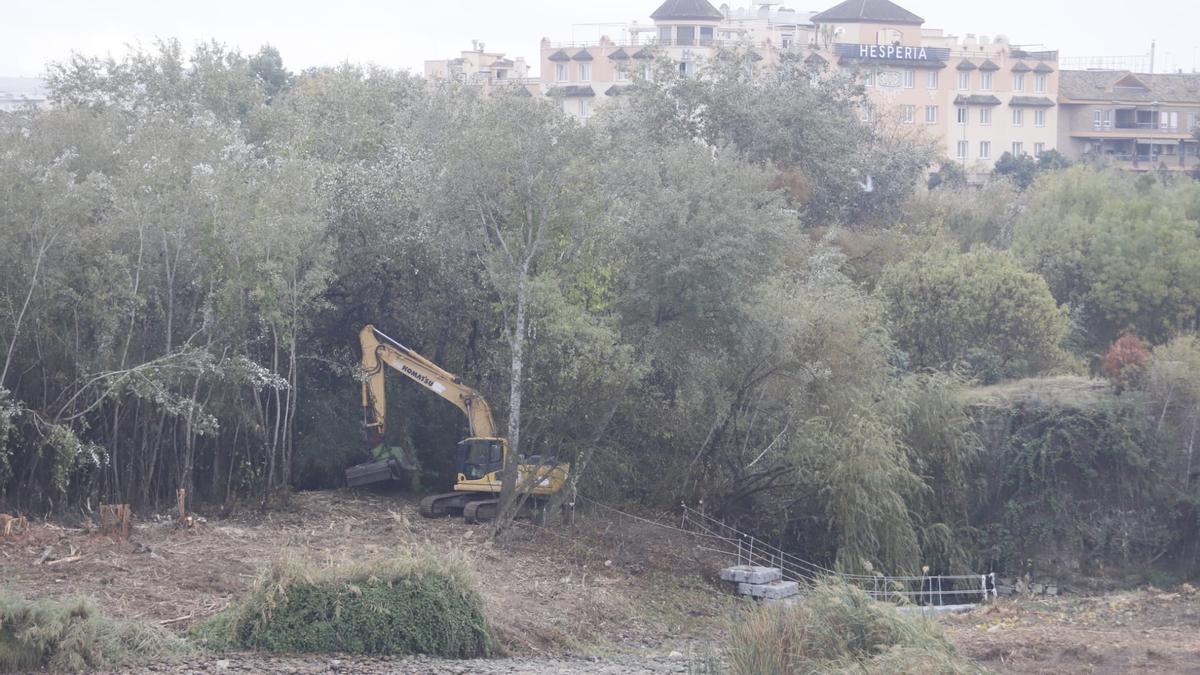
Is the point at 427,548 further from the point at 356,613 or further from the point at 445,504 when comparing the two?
the point at 445,504

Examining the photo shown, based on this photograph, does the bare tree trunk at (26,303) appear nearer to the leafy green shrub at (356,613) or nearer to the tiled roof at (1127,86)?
the leafy green shrub at (356,613)

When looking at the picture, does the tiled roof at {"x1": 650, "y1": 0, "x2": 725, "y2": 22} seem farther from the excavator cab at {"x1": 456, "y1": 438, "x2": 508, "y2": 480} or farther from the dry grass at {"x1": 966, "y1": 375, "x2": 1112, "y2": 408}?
the excavator cab at {"x1": 456, "y1": 438, "x2": 508, "y2": 480}

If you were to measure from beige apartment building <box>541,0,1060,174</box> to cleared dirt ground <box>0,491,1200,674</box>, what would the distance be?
67.6m

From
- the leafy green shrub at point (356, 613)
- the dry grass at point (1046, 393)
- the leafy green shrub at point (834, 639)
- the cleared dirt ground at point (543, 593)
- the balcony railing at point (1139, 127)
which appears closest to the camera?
the leafy green shrub at point (834, 639)

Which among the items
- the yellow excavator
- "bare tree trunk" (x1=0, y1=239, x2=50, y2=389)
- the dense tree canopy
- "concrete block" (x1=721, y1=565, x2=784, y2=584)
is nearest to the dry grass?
the dense tree canopy

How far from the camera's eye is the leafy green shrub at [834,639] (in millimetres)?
12820

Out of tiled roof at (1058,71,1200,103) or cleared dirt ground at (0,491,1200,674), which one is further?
tiled roof at (1058,71,1200,103)

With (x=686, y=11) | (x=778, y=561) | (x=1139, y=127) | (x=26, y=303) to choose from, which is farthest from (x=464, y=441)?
(x=1139, y=127)

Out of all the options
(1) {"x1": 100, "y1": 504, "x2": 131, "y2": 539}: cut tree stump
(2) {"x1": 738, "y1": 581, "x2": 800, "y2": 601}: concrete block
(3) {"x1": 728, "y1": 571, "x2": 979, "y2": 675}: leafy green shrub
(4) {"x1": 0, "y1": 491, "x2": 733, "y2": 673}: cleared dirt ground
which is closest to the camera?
(3) {"x1": 728, "y1": 571, "x2": 979, "y2": 675}: leafy green shrub

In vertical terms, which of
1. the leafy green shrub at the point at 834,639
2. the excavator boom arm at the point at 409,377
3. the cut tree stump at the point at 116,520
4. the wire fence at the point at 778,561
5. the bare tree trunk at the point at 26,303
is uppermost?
the bare tree trunk at the point at 26,303

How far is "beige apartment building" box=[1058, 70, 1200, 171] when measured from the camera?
89562 mm

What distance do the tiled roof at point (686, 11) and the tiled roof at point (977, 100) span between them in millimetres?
17198

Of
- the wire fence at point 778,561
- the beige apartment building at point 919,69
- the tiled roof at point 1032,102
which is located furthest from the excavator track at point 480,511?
the tiled roof at point 1032,102

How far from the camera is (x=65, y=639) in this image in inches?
552
